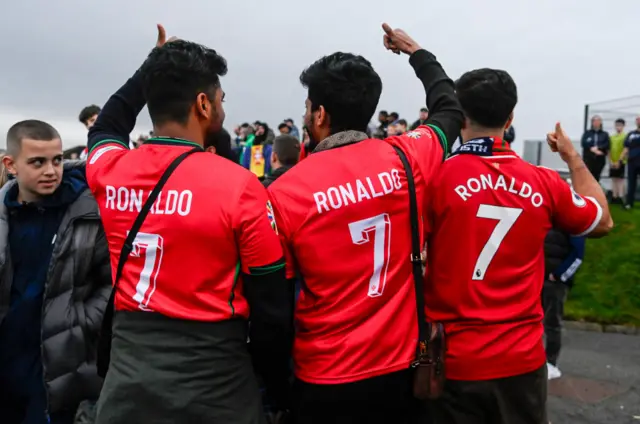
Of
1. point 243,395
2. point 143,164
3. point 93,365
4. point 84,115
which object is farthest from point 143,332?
point 84,115

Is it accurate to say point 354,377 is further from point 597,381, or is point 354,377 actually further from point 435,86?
point 597,381

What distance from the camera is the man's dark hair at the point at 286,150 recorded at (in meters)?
5.20

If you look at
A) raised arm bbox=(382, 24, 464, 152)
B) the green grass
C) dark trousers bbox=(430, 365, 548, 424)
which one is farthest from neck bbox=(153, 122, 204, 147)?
the green grass

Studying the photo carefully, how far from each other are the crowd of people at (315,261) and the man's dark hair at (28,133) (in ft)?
1.58

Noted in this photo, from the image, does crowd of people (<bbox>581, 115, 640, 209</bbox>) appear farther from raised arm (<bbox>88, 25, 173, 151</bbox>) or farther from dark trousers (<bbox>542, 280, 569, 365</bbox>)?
raised arm (<bbox>88, 25, 173, 151</bbox>)

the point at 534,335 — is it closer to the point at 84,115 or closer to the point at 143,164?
the point at 143,164

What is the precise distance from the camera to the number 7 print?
84.7 inches

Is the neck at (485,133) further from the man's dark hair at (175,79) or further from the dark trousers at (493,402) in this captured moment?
the man's dark hair at (175,79)

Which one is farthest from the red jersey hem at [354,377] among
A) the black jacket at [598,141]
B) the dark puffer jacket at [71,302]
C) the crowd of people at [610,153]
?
the black jacket at [598,141]

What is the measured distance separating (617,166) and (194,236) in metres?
15.1

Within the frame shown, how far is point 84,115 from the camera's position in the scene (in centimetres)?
796

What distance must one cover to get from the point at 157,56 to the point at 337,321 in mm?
1202

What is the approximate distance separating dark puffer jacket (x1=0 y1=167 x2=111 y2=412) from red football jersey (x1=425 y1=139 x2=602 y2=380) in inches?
69.1

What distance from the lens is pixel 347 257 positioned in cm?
235
